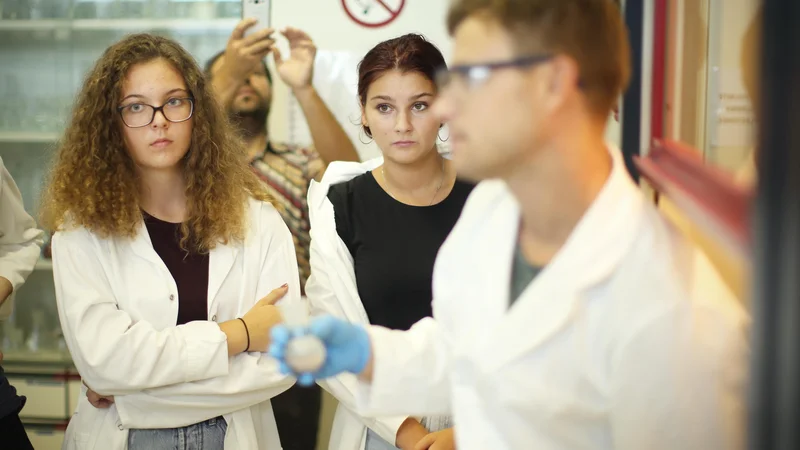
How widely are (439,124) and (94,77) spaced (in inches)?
30.8

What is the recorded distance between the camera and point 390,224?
1.74 m

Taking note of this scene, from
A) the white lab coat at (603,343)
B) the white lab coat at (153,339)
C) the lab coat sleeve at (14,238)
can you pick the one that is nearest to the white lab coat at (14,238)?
the lab coat sleeve at (14,238)

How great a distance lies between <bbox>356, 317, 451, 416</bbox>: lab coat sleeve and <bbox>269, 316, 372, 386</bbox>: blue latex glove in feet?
0.10

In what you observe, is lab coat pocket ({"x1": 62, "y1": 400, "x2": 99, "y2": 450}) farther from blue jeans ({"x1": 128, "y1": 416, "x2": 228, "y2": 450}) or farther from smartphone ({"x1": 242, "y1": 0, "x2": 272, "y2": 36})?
smartphone ({"x1": 242, "y1": 0, "x2": 272, "y2": 36})

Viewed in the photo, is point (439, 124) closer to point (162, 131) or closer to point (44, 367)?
point (162, 131)

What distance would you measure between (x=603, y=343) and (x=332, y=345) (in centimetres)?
37

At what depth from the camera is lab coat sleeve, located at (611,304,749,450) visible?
0.77m

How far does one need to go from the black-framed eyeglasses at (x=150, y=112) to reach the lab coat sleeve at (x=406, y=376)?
870 millimetres

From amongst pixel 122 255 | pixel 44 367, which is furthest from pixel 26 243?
pixel 44 367

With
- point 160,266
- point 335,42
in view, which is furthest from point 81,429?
point 335,42

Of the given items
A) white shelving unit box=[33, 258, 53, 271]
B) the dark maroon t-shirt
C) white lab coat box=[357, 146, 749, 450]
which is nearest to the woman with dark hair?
the dark maroon t-shirt

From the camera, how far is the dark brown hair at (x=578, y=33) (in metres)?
0.85

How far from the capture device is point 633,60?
1437 millimetres

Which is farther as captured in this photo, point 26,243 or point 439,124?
point 26,243
